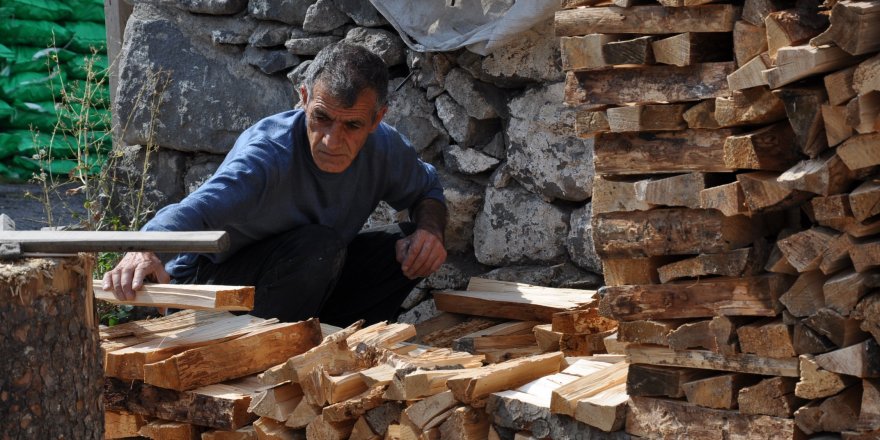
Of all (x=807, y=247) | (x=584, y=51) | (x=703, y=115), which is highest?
(x=584, y=51)

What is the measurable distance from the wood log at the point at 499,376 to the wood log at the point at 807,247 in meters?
0.86

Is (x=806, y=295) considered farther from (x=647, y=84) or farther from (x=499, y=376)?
(x=499, y=376)

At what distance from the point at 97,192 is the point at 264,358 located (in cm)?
278

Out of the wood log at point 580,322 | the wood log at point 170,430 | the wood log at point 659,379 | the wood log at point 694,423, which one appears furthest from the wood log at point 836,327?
the wood log at point 170,430

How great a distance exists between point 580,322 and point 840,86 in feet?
4.97

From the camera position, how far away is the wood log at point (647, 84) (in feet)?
8.59

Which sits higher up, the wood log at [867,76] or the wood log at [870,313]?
the wood log at [867,76]

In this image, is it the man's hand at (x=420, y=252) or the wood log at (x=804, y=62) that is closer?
the wood log at (x=804, y=62)

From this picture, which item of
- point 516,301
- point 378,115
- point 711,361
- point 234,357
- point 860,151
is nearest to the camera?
point 860,151

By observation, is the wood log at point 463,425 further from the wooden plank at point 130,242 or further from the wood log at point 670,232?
the wooden plank at point 130,242

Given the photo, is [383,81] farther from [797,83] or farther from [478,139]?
[797,83]

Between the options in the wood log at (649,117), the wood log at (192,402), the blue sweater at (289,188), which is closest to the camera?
the wood log at (649,117)

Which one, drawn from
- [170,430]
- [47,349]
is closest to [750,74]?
[47,349]

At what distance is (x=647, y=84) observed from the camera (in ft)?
8.89
